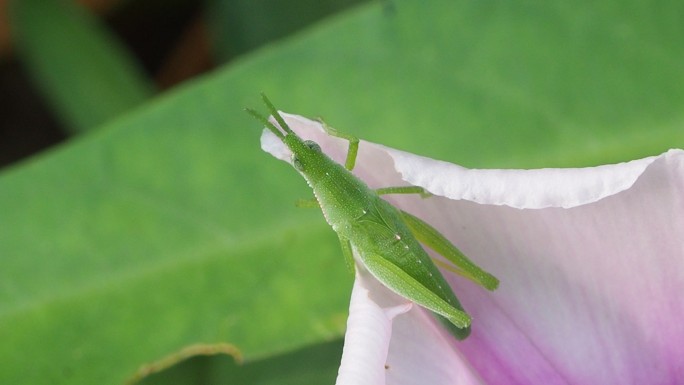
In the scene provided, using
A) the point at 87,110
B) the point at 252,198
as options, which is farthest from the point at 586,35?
the point at 87,110

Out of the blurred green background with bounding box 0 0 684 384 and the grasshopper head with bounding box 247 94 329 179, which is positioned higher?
the blurred green background with bounding box 0 0 684 384

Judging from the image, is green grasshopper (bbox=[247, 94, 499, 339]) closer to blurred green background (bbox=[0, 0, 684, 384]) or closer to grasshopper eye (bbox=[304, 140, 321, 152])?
grasshopper eye (bbox=[304, 140, 321, 152])

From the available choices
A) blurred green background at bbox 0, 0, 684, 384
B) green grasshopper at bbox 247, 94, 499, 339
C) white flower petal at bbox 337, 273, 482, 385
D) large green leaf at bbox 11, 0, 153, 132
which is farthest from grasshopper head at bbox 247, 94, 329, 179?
large green leaf at bbox 11, 0, 153, 132

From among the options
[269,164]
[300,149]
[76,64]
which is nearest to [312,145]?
[300,149]

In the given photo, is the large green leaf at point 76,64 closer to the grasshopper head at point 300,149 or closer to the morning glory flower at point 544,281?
the grasshopper head at point 300,149

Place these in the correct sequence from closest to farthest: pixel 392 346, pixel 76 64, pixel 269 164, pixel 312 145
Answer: pixel 392 346 < pixel 312 145 < pixel 269 164 < pixel 76 64

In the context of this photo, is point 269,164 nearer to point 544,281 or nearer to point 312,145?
point 312,145

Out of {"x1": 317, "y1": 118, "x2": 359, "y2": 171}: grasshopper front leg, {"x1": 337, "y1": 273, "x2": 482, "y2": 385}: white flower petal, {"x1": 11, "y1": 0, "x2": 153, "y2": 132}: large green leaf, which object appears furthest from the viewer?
{"x1": 11, "y1": 0, "x2": 153, "y2": 132}: large green leaf
